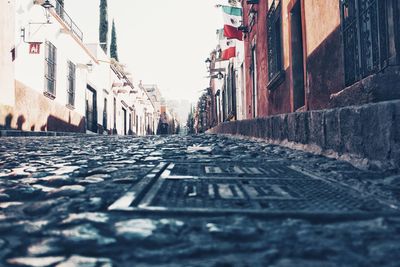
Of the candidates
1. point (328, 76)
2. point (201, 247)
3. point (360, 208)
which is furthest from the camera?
point (328, 76)

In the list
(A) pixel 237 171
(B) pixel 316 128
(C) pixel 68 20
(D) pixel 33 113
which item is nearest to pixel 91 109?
(C) pixel 68 20

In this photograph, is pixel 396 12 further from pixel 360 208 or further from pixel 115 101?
pixel 115 101

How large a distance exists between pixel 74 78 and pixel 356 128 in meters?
14.5

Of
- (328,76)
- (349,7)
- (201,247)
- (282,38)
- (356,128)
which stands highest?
(282,38)

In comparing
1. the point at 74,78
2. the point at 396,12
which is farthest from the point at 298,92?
the point at 74,78

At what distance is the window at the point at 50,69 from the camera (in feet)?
40.2

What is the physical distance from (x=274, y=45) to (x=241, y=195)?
6883mm

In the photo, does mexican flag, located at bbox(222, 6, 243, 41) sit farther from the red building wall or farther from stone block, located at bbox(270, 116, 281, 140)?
stone block, located at bbox(270, 116, 281, 140)

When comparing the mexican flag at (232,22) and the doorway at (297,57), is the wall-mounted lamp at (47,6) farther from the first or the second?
the doorway at (297,57)

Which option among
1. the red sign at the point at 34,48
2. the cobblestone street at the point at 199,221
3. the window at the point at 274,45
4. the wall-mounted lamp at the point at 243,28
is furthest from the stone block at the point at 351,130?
the wall-mounted lamp at the point at 243,28

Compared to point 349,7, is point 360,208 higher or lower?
lower

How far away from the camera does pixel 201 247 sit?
1.12 m

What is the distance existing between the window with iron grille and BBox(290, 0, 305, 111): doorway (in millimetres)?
2553

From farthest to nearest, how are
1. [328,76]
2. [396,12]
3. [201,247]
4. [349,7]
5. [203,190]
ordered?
[328,76] < [349,7] < [396,12] < [203,190] < [201,247]
